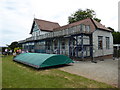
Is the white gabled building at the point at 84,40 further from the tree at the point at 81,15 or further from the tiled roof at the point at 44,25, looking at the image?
the tree at the point at 81,15

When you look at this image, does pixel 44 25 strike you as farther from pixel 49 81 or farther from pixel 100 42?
pixel 49 81

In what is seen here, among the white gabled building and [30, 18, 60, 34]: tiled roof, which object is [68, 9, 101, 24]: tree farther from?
the white gabled building

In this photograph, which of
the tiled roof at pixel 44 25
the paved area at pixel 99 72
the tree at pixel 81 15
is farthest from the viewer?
the tree at pixel 81 15

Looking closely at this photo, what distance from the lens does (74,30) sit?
13.5 m

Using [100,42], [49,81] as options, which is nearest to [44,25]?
[100,42]

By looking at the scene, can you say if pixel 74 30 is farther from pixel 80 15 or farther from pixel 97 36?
pixel 80 15

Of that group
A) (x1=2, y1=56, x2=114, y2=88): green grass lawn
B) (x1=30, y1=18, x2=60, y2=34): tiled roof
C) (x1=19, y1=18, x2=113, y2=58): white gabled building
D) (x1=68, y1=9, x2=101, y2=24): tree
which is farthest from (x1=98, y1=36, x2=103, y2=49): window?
(x1=68, y1=9, x2=101, y2=24): tree

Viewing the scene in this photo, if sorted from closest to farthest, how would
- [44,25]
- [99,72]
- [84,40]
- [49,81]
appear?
1. [49,81]
2. [99,72]
3. [84,40]
4. [44,25]

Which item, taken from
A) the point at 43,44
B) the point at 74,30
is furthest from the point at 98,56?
the point at 43,44

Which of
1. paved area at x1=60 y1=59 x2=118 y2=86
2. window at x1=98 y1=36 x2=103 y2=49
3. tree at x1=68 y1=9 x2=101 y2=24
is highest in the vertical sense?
tree at x1=68 y1=9 x2=101 y2=24

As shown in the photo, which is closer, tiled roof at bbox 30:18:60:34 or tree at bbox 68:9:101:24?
tiled roof at bbox 30:18:60:34

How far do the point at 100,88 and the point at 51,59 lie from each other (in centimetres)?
488

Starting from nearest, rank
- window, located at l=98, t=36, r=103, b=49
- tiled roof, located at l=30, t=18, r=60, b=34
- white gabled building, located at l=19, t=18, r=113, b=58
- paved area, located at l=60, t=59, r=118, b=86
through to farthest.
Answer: paved area, located at l=60, t=59, r=118, b=86 < white gabled building, located at l=19, t=18, r=113, b=58 < window, located at l=98, t=36, r=103, b=49 < tiled roof, located at l=30, t=18, r=60, b=34

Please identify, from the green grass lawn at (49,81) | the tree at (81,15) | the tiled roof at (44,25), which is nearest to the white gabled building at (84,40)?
the tiled roof at (44,25)
